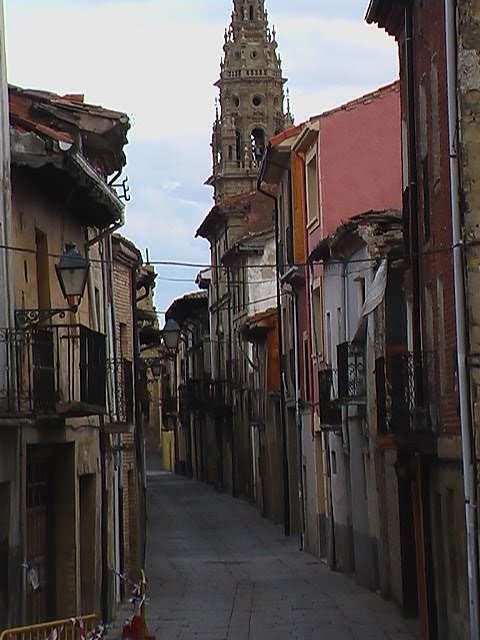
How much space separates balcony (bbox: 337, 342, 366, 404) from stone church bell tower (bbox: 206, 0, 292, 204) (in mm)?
61480

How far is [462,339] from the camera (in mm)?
19203

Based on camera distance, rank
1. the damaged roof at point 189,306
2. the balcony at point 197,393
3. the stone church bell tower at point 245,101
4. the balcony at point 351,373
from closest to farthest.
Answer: the balcony at point 351,373, the balcony at point 197,393, the damaged roof at point 189,306, the stone church bell tower at point 245,101

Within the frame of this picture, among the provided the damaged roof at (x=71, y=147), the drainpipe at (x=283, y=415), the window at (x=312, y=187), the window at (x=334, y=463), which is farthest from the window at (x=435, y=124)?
the drainpipe at (x=283, y=415)

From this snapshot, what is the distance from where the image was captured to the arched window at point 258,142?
94.7 metres

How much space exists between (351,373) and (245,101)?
65373 mm

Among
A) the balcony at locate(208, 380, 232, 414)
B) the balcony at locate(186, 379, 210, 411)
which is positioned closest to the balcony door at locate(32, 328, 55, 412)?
the balcony at locate(208, 380, 232, 414)

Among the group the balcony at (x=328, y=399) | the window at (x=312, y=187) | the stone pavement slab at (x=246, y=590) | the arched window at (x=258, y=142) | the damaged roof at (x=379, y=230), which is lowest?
the stone pavement slab at (x=246, y=590)

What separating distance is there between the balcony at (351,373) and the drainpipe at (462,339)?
10.4 m

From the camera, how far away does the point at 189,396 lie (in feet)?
242

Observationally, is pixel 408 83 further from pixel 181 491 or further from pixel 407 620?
pixel 181 491

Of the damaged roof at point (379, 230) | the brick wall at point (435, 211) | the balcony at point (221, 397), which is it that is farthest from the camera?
the balcony at point (221, 397)

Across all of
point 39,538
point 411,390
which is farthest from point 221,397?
point 39,538

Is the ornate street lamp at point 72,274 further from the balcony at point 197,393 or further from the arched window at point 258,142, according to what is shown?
the arched window at point 258,142

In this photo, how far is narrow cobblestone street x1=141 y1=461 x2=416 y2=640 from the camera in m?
26.2
